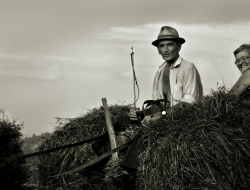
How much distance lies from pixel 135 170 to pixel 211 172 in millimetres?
798

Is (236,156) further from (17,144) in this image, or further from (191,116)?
(17,144)

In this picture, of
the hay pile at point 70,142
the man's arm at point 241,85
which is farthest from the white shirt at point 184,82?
the hay pile at point 70,142

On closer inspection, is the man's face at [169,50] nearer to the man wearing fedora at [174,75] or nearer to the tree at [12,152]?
the man wearing fedora at [174,75]

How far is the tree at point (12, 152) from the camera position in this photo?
22.0 ft

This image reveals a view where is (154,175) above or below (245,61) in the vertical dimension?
below

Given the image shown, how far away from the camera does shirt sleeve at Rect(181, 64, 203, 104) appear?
4.24 meters

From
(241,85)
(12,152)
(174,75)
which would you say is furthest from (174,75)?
(12,152)

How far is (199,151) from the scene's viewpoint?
3064mm

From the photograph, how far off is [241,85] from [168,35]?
3.99 feet

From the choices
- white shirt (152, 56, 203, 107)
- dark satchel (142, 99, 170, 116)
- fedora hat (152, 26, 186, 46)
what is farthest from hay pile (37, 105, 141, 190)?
fedora hat (152, 26, 186, 46)

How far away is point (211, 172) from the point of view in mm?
2980

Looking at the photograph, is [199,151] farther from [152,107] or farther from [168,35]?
[168,35]

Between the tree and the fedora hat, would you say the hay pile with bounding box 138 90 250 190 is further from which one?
the tree

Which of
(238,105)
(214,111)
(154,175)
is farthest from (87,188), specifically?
(238,105)
